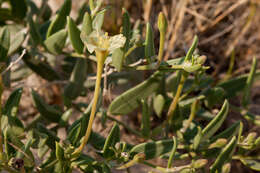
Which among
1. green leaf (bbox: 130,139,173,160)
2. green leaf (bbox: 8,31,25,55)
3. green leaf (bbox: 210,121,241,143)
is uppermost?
green leaf (bbox: 8,31,25,55)

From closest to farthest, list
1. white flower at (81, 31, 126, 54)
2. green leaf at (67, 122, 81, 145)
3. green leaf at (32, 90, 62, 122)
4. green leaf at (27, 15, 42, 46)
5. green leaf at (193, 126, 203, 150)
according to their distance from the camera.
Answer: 1. white flower at (81, 31, 126, 54)
2. green leaf at (67, 122, 81, 145)
3. green leaf at (193, 126, 203, 150)
4. green leaf at (32, 90, 62, 122)
5. green leaf at (27, 15, 42, 46)

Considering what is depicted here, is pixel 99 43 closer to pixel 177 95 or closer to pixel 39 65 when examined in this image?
pixel 177 95

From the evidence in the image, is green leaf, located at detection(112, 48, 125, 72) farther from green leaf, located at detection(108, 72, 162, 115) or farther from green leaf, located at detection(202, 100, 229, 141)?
green leaf, located at detection(202, 100, 229, 141)

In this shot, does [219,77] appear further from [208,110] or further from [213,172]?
[213,172]

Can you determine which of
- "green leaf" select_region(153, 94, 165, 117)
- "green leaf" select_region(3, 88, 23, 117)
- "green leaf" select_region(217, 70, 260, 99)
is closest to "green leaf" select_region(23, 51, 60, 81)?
"green leaf" select_region(3, 88, 23, 117)

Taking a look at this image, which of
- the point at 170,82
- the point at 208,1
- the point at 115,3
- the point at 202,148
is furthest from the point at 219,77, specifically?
the point at 202,148

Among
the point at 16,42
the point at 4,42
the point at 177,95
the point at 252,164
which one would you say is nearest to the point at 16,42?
the point at 16,42
